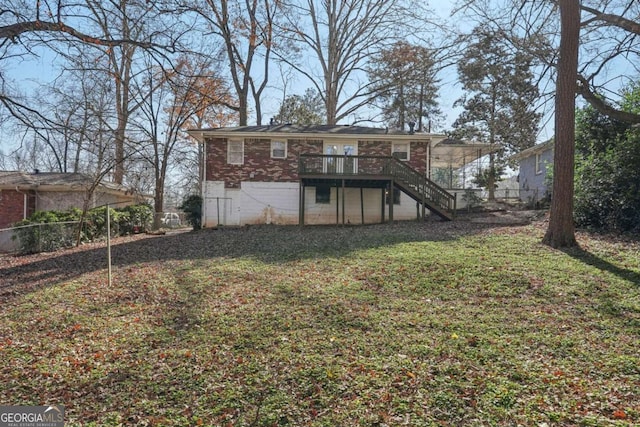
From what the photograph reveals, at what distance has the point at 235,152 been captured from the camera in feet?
57.5

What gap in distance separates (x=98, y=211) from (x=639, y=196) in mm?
18492

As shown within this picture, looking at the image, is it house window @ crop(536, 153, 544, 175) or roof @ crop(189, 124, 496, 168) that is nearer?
roof @ crop(189, 124, 496, 168)

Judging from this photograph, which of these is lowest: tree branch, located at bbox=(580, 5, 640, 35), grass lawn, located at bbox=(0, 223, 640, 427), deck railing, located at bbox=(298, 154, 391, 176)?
grass lawn, located at bbox=(0, 223, 640, 427)

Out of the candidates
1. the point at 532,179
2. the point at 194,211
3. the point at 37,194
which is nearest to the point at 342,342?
the point at 194,211

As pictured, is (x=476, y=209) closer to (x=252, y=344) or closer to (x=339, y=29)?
(x=339, y=29)

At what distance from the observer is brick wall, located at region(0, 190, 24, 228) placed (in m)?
18.3

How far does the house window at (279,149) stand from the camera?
17.6 meters

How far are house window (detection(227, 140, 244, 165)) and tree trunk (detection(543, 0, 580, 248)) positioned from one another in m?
12.6

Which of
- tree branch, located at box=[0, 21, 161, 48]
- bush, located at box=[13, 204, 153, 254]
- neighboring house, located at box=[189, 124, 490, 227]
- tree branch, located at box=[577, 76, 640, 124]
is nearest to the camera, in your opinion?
tree branch, located at box=[0, 21, 161, 48]

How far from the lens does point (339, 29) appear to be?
25.4m

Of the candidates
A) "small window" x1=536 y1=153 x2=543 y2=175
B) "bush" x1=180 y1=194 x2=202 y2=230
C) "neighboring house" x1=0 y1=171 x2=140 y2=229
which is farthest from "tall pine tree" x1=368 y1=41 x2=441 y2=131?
"neighboring house" x1=0 y1=171 x2=140 y2=229

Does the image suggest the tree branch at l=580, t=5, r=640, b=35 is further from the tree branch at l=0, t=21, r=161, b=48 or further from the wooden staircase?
the tree branch at l=0, t=21, r=161, b=48

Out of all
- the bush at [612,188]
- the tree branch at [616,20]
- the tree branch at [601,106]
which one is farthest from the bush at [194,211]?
the tree branch at [616,20]

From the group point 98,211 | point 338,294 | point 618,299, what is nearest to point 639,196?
point 618,299
